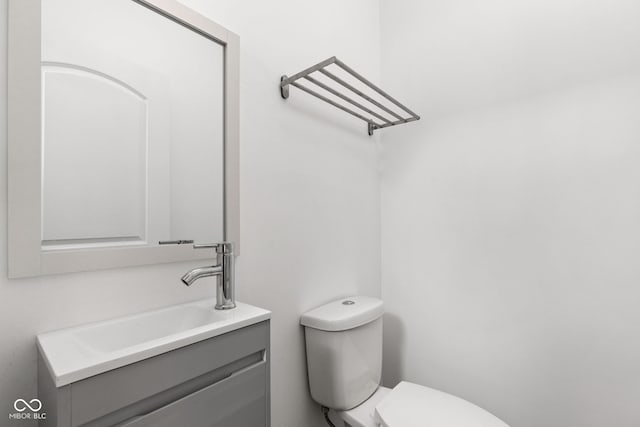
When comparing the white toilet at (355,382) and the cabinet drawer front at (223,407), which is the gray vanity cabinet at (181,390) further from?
the white toilet at (355,382)

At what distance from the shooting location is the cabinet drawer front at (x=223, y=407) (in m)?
0.55

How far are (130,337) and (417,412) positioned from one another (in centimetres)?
88

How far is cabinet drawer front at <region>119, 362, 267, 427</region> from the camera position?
549 millimetres

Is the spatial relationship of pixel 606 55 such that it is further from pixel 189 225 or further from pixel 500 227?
pixel 189 225

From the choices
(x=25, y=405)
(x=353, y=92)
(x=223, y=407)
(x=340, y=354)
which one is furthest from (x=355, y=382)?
(x=353, y=92)

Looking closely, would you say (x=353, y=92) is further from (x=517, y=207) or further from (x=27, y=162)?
(x=27, y=162)

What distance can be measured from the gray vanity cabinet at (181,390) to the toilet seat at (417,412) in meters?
0.46

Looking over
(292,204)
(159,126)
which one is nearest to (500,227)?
(292,204)

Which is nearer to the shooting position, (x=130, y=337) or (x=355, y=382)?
(x=130, y=337)

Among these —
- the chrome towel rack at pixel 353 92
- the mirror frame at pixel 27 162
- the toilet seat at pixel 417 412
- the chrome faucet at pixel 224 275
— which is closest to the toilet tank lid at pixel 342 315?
the toilet seat at pixel 417 412

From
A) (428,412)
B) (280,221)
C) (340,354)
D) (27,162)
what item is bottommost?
(428,412)

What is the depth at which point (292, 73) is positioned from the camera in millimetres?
1137

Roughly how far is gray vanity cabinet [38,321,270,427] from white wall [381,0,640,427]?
0.99 m

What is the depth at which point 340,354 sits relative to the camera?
1.06 metres
